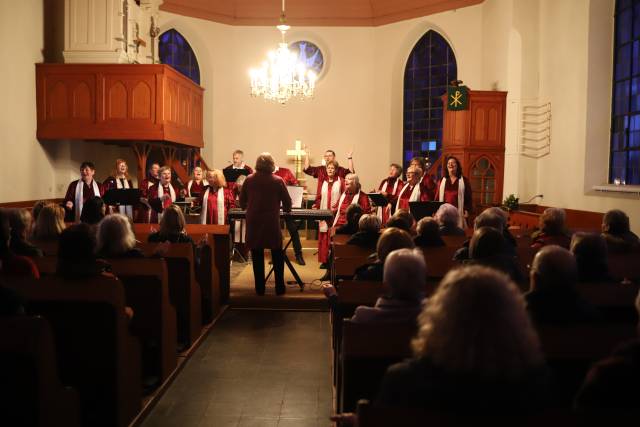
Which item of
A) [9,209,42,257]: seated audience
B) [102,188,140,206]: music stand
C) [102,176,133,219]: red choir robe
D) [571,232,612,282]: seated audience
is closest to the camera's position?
[571,232,612,282]: seated audience

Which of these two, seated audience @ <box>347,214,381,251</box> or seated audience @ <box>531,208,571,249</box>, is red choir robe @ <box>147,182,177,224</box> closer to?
seated audience @ <box>347,214,381,251</box>

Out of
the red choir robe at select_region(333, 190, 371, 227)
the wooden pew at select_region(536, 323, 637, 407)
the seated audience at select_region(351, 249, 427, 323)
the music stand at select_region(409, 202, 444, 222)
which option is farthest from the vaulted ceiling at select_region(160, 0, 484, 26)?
the wooden pew at select_region(536, 323, 637, 407)

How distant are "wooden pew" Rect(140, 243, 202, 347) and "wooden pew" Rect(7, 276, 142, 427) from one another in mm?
1704

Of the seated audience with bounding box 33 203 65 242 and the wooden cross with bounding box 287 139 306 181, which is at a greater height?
the wooden cross with bounding box 287 139 306 181

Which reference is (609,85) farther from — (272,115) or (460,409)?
(460,409)

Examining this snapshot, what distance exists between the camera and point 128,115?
1127cm

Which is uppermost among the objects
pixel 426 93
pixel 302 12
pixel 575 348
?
pixel 302 12

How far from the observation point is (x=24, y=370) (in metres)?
2.69

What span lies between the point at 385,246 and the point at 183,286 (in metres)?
2.17

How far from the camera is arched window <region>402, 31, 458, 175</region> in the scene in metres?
16.0

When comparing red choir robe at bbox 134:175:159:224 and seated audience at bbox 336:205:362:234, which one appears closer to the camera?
seated audience at bbox 336:205:362:234

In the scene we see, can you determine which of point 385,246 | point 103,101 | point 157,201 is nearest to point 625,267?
point 385,246

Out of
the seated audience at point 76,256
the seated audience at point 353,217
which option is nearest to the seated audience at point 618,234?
the seated audience at point 353,217

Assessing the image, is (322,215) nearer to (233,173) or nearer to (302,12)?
(233,173)
